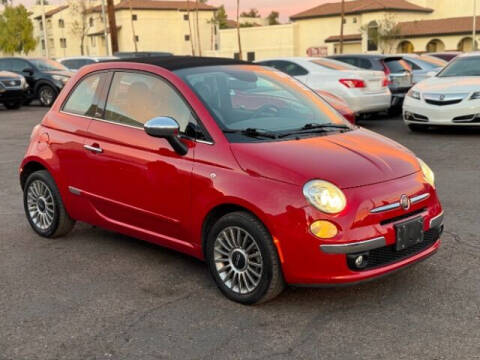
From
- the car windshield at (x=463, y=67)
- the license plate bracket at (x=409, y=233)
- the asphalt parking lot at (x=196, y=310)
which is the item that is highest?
the car windshield at (x=463, y=67)

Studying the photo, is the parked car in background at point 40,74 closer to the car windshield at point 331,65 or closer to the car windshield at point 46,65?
the car windshield at point 46,65

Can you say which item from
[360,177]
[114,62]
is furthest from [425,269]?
[114,62]

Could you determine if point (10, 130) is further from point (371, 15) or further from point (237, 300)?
point (371, 15)

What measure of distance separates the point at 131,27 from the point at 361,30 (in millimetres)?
29697

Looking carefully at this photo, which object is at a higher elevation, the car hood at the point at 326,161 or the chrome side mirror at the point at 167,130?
the chrome side mirror at the point at 167,130

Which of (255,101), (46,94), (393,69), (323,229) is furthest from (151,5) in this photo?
(323,229)

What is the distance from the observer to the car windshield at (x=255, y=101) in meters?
4.69

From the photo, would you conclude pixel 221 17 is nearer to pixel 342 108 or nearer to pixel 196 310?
pixel 342 108

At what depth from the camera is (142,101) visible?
502cm

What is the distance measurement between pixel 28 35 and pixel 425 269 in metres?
77.7

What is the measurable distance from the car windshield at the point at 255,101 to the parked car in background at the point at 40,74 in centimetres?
1700

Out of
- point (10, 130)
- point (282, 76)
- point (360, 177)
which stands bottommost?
point (10, 130)

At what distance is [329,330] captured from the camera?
12.8ft

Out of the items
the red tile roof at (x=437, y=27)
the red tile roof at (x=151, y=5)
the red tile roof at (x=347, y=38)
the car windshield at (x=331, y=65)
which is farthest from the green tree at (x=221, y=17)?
the car windshield at (x=331, y=65)
